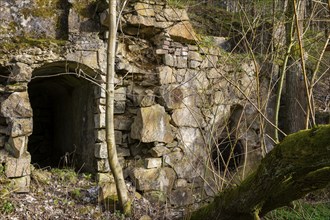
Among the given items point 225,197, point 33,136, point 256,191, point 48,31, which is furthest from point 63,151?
point 256,191

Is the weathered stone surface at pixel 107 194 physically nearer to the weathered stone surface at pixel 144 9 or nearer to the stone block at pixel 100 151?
the stone block at pixel 100 151

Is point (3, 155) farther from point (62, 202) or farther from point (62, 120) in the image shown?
point (62, 120)

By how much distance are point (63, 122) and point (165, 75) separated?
A: 109 inches

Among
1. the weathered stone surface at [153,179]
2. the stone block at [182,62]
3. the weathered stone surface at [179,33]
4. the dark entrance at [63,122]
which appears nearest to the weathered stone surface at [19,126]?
the dark entrance at [63,122]

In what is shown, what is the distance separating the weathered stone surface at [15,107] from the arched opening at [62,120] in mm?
403

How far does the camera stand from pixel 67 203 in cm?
464

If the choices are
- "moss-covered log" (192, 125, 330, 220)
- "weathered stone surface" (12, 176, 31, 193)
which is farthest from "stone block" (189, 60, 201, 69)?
"weathered stone surface" (12, 176, 31, 193)

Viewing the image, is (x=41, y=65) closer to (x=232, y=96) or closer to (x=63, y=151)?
(x=63, y=151)

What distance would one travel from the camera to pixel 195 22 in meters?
7.92

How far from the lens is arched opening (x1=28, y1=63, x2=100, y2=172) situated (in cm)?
566

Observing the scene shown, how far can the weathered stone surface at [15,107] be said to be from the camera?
478 centimetres

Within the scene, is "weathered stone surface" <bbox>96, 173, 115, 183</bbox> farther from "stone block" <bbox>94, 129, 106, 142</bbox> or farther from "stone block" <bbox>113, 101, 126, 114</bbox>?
"stone block" <bbox>113, 101, 126, 114</bbox>

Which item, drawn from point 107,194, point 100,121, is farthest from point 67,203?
point 100,121

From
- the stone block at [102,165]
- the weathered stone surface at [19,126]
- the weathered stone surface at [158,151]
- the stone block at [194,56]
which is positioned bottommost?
the stone block at [102,165]
